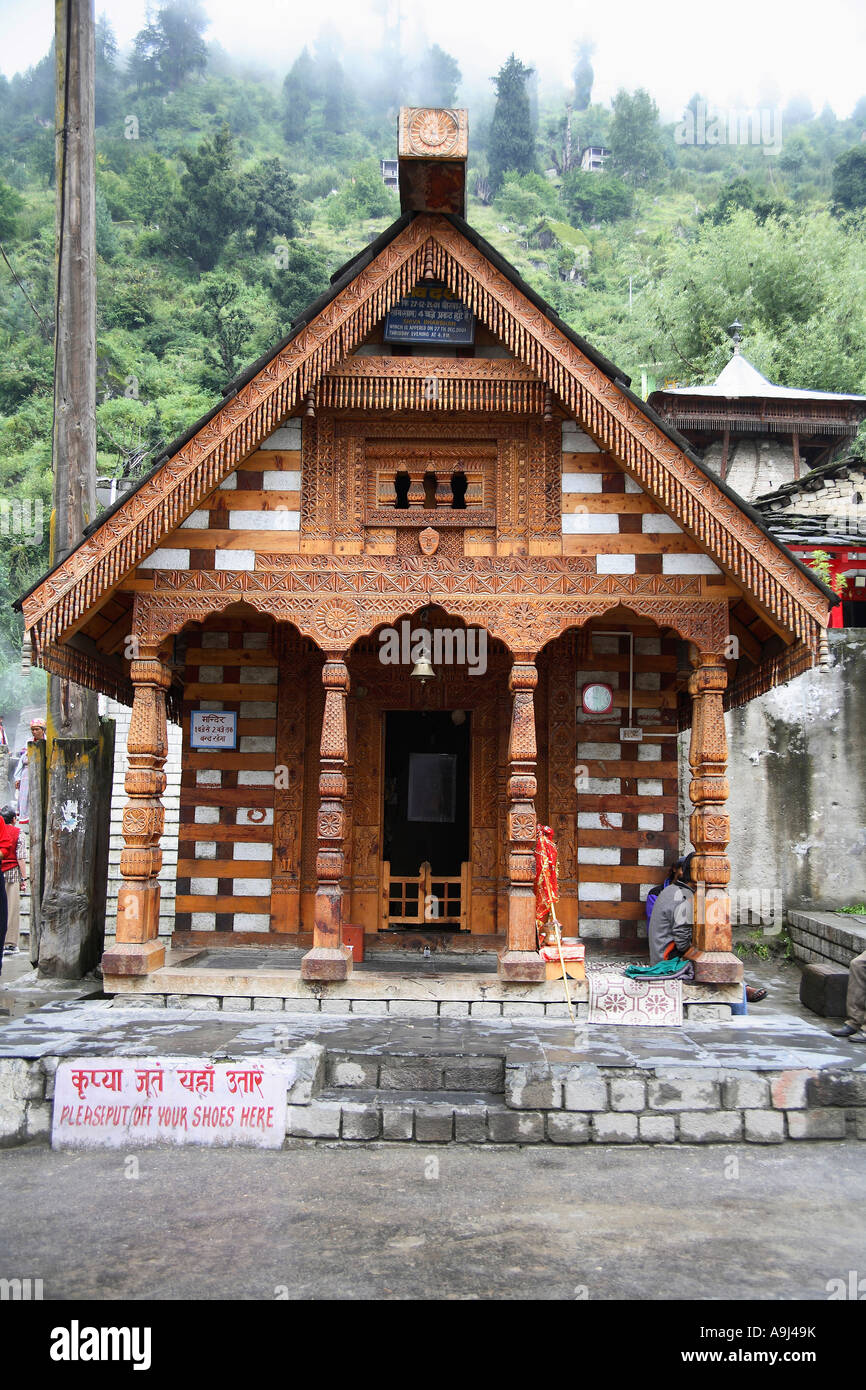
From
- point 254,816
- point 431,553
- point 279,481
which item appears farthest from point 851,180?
point 254,816

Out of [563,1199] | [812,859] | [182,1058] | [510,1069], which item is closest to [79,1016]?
[182,1058]

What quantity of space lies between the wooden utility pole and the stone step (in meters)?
4.88

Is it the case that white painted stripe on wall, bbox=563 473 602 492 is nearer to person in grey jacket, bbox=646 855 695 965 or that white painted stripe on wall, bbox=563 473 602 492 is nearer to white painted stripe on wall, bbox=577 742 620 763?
white painted stripe on wall, bbox=577 742 620 763

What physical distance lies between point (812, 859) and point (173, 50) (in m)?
158

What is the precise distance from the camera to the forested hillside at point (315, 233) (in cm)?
4041

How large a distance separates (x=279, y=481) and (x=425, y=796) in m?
4.20

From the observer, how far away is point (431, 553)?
10.3 metres

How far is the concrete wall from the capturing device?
1455 cm

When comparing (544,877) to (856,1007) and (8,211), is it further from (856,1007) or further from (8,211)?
(8,211)

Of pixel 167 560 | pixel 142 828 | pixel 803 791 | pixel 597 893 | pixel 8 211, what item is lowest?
pixel 597 893

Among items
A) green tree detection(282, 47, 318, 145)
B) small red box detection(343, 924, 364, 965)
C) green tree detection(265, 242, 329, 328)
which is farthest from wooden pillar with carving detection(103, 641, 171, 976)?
green tree detection(282, 47, 318, 145)
